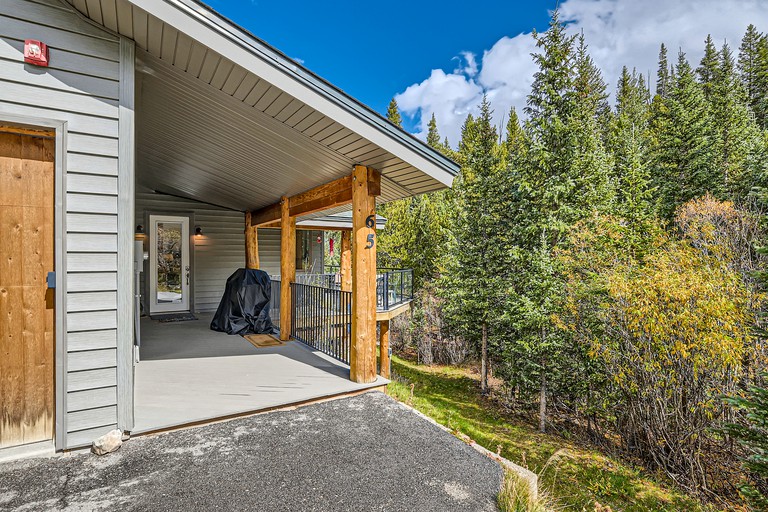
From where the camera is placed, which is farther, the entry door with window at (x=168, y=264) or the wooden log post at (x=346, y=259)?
the wooden log post at (x=346, y=259)

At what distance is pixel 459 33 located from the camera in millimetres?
21328

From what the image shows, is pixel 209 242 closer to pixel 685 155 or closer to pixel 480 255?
pixel 480 255

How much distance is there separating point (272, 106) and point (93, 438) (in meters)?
3.11

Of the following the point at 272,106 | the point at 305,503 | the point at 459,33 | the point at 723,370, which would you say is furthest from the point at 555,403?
the point at 459,33

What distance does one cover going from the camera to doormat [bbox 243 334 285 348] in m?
6.12

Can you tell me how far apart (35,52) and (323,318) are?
4274 millimetres

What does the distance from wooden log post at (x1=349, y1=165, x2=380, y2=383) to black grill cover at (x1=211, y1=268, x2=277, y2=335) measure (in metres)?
3.45

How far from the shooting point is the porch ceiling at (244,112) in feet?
9.23

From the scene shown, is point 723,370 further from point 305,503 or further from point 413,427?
point 305,503

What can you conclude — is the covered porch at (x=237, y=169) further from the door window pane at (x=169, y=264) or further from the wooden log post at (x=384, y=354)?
the door window pane at (x=169, y=264)

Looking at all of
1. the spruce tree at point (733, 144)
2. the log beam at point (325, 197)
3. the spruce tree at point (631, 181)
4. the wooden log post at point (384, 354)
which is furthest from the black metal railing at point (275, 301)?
the spruce tree at point (733, 144)

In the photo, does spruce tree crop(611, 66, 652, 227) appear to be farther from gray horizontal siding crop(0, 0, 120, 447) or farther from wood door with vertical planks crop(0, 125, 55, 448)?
wood door with vertical planks crop(0, 125, 55, 448)

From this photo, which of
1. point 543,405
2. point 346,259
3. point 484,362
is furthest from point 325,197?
point 484,362

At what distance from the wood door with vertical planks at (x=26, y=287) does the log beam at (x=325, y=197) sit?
2.75 metres
